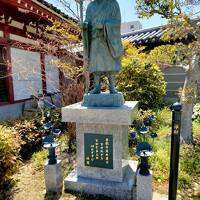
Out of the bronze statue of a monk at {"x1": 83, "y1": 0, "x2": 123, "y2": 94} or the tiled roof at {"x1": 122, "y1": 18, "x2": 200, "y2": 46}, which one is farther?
the tiled roof at {"x1": 122, "y1": 18, "x2": 200, "y2": 46}

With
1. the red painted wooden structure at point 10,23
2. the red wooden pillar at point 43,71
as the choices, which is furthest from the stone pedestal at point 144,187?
the red wooden pillar at point 43,71

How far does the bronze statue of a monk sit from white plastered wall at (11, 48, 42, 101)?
449 centimetres

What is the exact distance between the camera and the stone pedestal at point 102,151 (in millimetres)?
3236

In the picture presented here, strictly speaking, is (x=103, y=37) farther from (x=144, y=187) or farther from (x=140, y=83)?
(x=140, y=83)

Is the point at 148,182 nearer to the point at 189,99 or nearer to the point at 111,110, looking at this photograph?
the point at 111,110

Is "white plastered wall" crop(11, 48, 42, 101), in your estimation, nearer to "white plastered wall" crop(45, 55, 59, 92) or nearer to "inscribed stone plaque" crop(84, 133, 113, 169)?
"white plastered wall" crop(45, 55, 59, 92)

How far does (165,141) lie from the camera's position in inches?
213

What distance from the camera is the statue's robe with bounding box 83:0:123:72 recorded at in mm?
3297

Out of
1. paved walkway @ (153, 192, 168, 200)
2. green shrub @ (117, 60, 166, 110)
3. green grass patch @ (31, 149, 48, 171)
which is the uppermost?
green shrub @ (117, 60, 166, 110)

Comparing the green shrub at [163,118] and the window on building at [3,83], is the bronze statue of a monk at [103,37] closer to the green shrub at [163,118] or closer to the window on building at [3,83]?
the green shrub at [163,118]

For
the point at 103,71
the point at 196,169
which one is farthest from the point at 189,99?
the point at 103,71

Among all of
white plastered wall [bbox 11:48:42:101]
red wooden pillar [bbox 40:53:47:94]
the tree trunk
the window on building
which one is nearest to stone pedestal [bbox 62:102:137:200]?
the tree trunk

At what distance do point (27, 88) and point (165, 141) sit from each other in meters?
5.39

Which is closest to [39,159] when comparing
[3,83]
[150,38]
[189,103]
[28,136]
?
[28,136]
